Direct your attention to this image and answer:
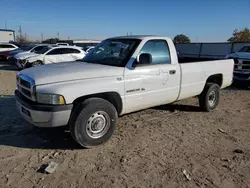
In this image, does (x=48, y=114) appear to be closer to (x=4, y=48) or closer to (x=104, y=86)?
(x=104, y=86)

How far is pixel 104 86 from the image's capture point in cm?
394

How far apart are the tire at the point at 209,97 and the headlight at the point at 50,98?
3.86 m

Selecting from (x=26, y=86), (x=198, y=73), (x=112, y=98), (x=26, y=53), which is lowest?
(x=112, y=98)

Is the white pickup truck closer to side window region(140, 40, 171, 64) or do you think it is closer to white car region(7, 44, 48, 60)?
side window region(140, 40, 171, 64)

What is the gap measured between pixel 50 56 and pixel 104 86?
11706 mm

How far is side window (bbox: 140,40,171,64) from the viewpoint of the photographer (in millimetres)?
4727

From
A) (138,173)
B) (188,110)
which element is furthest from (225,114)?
(138,173)

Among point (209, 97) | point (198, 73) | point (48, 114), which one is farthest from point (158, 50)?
point (48, 114)

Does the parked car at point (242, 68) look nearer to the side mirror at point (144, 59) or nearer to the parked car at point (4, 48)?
the side mirror at point (144, 59)

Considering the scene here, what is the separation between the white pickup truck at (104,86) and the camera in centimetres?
361

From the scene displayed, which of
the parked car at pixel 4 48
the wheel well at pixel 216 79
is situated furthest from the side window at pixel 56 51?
the wheel well at pixel 216 79

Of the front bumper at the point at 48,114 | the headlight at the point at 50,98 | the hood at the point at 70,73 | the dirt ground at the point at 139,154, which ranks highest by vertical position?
the hood at the point at 70,73

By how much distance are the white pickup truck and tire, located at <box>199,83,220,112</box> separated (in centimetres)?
56

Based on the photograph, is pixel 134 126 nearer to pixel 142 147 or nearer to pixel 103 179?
pixel 142 147
